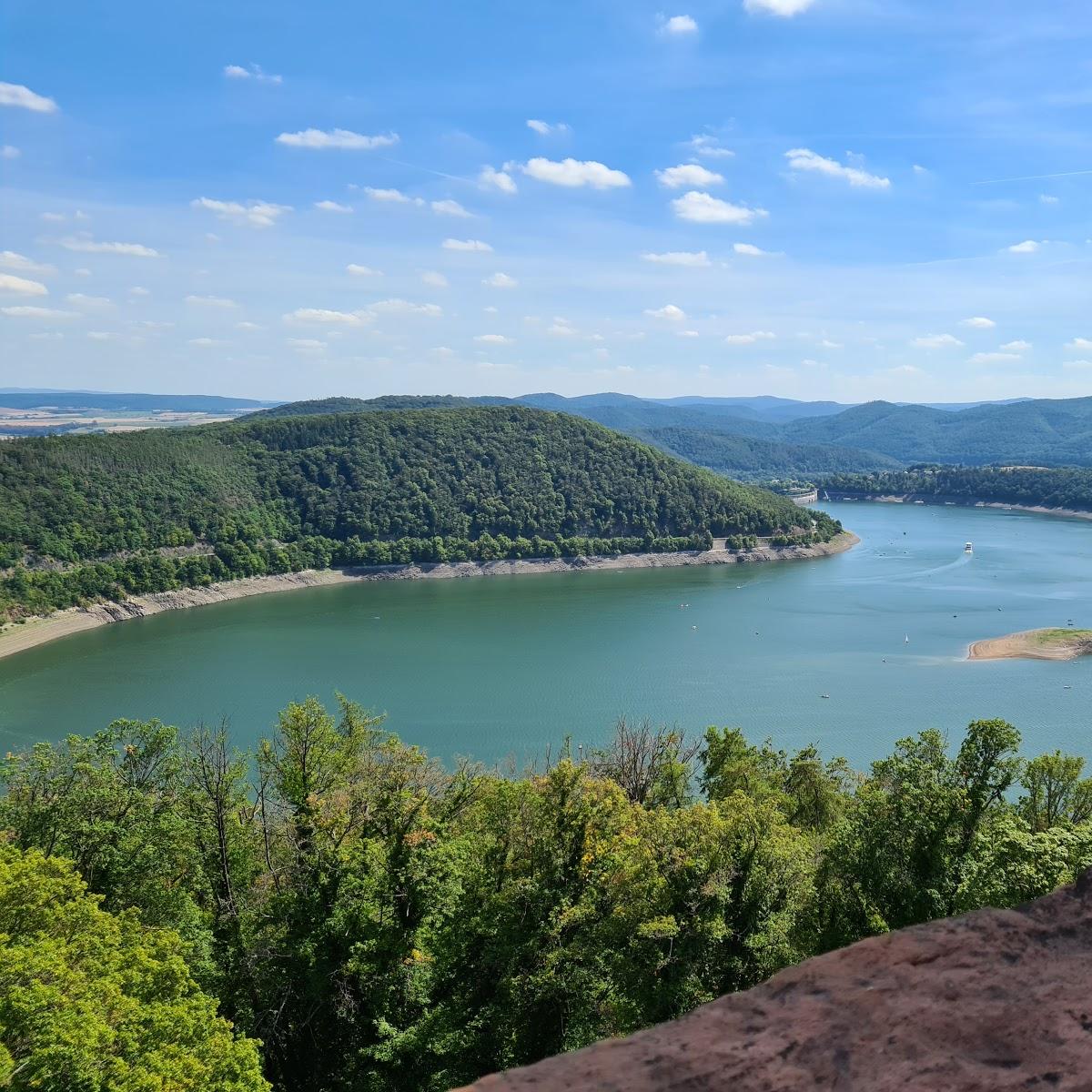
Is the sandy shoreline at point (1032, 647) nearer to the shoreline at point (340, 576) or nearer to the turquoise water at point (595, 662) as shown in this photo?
the turquoise water at point (595, 662)

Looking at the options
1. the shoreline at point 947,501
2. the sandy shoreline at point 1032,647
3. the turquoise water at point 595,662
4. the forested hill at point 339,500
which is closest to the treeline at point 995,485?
the shoreline at point 947,501

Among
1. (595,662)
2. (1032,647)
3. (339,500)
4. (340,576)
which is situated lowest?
(595,662)

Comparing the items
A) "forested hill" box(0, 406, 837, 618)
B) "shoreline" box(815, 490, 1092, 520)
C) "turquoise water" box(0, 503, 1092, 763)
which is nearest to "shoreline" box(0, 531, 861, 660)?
"forested hill" box(0, 406, 837, 618)

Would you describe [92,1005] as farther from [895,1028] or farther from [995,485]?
[995,485]

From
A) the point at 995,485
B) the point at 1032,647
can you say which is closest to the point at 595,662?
the point at 1032,647

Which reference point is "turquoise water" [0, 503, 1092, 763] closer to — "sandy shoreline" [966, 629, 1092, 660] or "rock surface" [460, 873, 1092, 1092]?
"sandy shoreline" [966, 629, 1092, 660]

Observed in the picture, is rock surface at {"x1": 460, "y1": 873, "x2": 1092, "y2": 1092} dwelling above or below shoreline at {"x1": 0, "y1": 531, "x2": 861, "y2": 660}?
above
